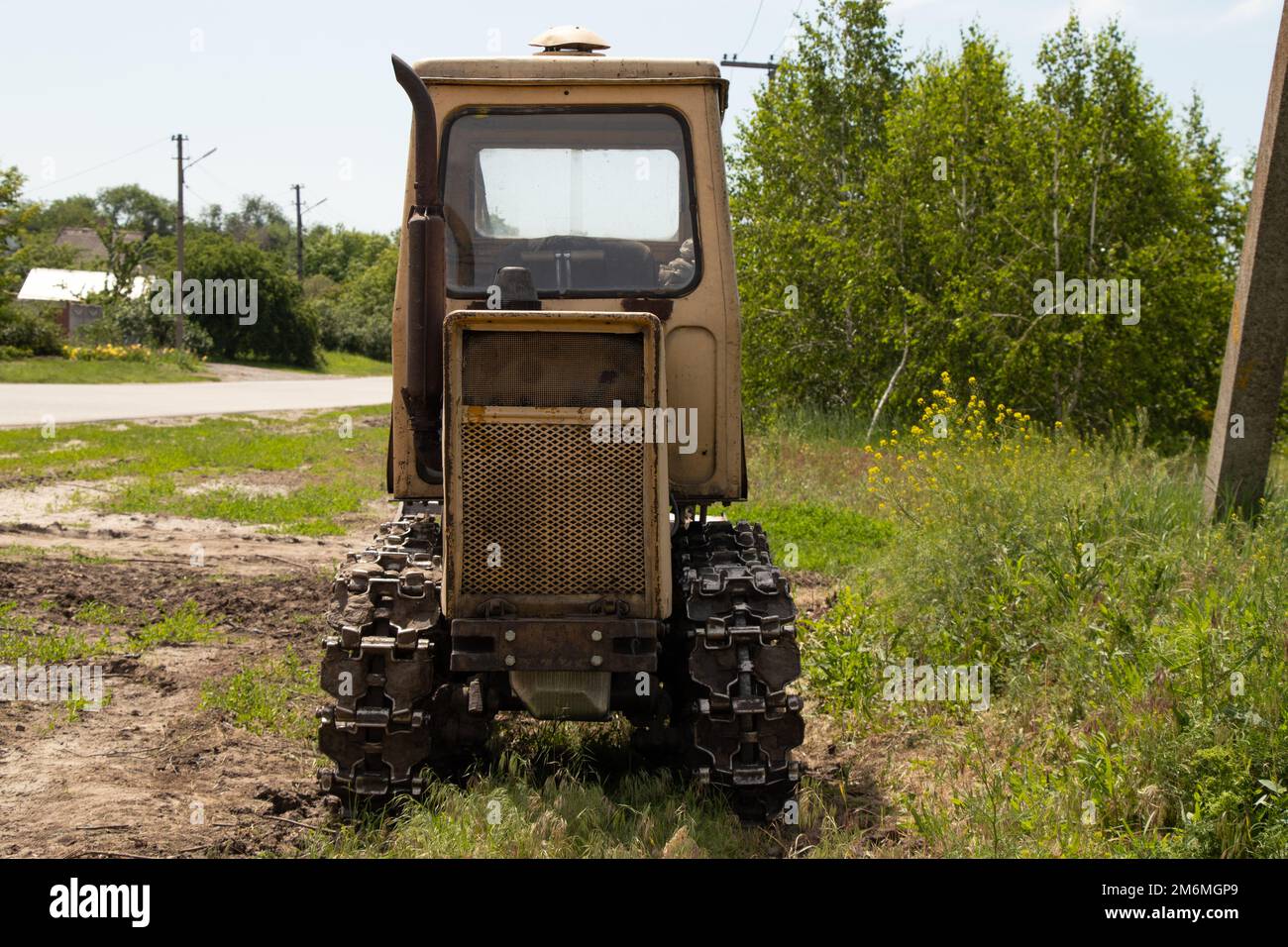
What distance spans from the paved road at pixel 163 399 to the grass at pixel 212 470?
1.60m

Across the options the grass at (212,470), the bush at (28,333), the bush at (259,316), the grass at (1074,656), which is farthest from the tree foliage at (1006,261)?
the bush at (259,316)

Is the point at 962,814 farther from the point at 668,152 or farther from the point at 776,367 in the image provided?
the point at 776,367

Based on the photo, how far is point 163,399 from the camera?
26609mm

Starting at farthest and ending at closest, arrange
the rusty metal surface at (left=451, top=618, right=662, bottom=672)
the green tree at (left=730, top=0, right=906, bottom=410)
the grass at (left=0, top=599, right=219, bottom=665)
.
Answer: the green tree at (left=730, top=0, right=906, bottom=410) < the grass at (left=0, top=599, right=219, bottom=665) < the rusty metal surface at (left=451, top=618, right=662, bottom=672)

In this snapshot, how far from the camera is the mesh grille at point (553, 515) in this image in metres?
4.55

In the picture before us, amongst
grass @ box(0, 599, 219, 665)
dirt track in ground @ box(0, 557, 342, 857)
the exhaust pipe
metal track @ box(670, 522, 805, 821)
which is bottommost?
dirt track in ground @ box(0, 557, 342, 857)

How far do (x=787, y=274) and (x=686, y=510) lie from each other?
A: 15311mm

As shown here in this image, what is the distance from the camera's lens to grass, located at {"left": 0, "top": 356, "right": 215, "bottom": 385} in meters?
Result: 30.9

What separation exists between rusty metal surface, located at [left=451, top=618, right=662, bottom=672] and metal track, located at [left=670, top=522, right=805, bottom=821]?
23cm

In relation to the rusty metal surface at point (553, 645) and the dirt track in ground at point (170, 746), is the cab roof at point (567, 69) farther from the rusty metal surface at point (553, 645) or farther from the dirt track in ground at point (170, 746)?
the dirt track in ground at point (170, 746)

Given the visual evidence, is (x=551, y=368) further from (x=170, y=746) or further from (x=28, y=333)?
(x=28, y=333)

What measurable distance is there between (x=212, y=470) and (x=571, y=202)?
36.3ft

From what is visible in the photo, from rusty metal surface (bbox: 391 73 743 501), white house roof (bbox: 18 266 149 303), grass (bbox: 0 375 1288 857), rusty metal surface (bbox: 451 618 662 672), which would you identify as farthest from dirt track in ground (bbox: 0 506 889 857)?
white house roof (bbox: 18 266 149 303)

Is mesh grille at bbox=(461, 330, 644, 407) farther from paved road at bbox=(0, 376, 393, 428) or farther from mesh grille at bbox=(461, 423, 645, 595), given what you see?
paved road at bbox=(0, 376, 393, 428)
